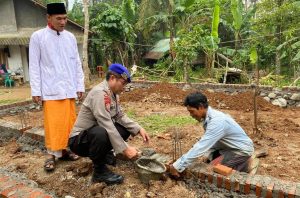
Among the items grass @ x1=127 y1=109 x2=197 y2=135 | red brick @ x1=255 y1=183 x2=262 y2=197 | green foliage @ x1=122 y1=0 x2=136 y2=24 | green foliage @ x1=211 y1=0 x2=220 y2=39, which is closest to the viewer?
red brick @ x1=255 y1=183 x2=262 y2=197

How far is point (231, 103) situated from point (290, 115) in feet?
4.33

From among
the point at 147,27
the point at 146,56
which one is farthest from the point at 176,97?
the point at 146,56

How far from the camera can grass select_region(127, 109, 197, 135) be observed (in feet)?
18.0

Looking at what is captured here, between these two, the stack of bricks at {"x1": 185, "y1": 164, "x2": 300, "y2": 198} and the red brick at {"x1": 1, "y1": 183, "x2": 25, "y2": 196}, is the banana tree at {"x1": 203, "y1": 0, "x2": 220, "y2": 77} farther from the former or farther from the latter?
the red brick at {"x1": 1, "y1": 183, "x2": 25, "y2": 196}

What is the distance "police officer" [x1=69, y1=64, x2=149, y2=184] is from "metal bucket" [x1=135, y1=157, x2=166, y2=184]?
0.18m

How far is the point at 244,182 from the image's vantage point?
2793 mm

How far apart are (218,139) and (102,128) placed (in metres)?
1.10

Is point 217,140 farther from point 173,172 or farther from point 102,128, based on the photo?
point 102,128

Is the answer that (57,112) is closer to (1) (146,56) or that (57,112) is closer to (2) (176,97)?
(2) (176,97)

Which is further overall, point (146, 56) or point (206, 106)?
point (146, 56)

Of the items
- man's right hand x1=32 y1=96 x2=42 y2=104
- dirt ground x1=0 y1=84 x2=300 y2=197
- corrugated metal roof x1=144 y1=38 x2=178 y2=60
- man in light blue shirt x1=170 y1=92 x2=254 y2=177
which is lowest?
dirt ground x1=0 y1=84 x2=300 y2=197

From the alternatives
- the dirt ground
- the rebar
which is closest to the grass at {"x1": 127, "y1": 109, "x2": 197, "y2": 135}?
the dirt ground

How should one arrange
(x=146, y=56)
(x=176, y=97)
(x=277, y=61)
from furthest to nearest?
1. (x=146, y=56)
2. (x=277, y=61)
3. (x=176, y=97)

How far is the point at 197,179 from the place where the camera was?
306 centimetres
